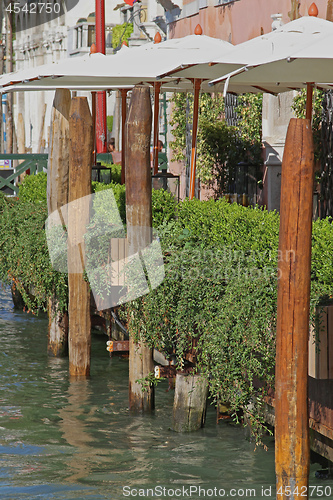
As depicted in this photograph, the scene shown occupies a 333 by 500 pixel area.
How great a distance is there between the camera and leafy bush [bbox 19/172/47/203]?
12362 mm

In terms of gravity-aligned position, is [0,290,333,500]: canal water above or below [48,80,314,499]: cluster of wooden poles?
below

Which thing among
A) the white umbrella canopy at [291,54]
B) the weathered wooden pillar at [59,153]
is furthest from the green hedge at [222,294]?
the white umbrella canopy at [291,54]

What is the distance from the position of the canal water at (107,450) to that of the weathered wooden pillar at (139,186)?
0.65 metres

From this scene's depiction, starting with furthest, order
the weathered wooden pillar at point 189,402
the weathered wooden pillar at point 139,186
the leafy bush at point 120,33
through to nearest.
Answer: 1. the leafy bush at point 120,33
2. the weathered wooden pillar at point 139,186
3. the weathered wooden pillar at point 189,402

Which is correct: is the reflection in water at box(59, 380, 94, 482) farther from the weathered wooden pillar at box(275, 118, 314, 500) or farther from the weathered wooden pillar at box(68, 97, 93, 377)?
the weathered wooden pillar at box(275, 118, 314, 500)

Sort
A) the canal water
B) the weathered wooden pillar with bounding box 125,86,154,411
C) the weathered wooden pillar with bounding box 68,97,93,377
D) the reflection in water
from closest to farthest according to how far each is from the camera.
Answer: the canal water
the reflection in water
the weathered wooden pillar with bounding box 125,86,154,411
the weathered wooden pillar with bounding box 68,97,93,377

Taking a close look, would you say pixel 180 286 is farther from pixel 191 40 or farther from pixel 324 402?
pixel 191 40

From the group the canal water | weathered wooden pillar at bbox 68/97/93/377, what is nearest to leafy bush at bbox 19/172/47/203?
weathered wooden pillar at bbox 68/97/93/377

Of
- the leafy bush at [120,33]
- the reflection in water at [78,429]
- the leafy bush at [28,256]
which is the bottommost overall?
the reflection in water at [78,429]

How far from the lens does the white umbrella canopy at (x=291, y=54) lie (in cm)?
746

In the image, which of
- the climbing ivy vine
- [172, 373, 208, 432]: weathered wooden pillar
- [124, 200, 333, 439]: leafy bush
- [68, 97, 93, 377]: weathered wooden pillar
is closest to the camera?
[124, 200, 333, 439]: leafy bush

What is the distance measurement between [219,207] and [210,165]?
7396 mm

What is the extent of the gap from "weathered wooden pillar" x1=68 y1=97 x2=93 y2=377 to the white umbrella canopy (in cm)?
152

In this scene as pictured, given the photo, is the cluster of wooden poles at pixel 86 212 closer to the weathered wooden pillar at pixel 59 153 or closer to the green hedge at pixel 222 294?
the weathered wooden pillar at pixel 59 153
